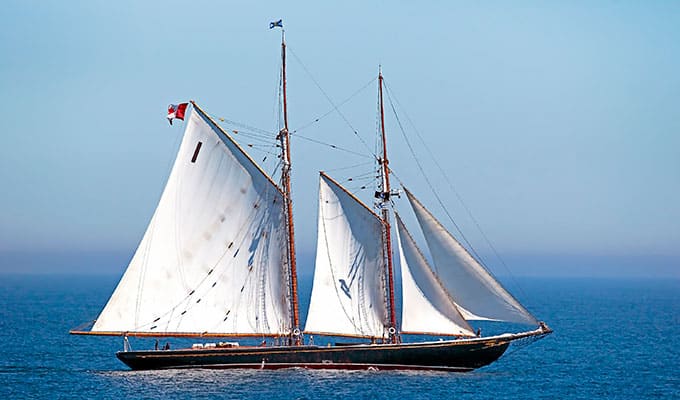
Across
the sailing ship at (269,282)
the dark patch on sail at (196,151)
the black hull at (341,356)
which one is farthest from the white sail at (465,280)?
the dark patch on sail at (196,151)

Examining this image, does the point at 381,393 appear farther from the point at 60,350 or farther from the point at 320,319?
the point at 60,350

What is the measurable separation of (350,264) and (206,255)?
927cm

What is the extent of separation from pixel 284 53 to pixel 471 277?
19068 millimetres

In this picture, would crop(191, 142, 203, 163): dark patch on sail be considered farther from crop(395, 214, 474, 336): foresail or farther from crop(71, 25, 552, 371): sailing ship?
crop(395, 214, 474, 336): foresail

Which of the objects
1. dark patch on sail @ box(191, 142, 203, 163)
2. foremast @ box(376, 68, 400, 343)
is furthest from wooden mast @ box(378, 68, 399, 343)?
dark patch on sail @ box(191, 142, 203, 163)

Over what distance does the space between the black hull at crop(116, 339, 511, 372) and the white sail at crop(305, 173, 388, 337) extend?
1.71 metres

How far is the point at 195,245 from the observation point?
6003cm

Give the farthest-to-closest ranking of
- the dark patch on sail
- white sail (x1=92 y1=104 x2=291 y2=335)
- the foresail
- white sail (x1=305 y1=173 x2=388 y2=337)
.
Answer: white sail (x1=305 y1=173 x2=388 y2=337)
the dark patch on sail
white sail (x1=92 y1=104 x2=291 y2=335)
the foresail

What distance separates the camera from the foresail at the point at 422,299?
5806cm

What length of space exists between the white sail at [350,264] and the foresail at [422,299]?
182 centimetres

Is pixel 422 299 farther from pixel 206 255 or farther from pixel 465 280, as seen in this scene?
pixel 206 255

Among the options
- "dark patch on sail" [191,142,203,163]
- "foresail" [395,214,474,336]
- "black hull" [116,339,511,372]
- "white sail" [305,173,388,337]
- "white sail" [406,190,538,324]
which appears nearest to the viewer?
"white sail" [406,190,538,324]

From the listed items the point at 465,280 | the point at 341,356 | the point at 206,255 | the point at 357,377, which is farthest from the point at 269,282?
the point at 465,280

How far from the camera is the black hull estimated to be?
2317 inches
